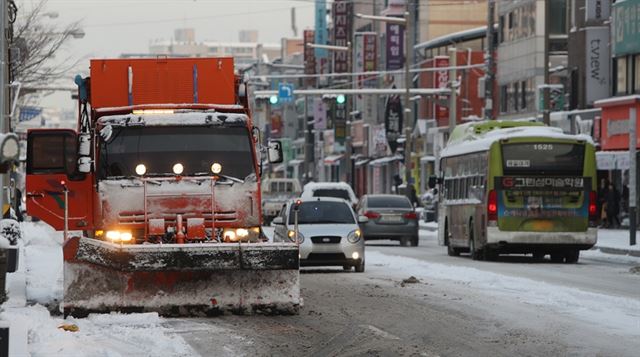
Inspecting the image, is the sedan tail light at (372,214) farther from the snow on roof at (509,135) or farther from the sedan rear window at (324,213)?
the sedan rear window at (324,213)

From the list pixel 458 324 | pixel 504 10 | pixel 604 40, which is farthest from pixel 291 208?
pixel 504 10

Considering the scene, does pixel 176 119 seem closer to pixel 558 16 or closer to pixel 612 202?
pixel 612 202

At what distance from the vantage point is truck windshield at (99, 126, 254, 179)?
21.0m

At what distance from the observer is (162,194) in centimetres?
2053

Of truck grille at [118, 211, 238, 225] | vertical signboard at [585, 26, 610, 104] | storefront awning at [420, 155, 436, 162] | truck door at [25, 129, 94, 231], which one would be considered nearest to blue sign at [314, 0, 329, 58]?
storefront awning at [420, 155, 436, 162]

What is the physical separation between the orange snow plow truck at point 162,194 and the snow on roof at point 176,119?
2 centimetres

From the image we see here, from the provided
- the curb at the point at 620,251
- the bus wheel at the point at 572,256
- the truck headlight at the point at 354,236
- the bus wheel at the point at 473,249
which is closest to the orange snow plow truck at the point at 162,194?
the truck headlight at the point at 354,236

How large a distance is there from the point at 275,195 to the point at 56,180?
49404mm

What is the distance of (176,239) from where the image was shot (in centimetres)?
2019

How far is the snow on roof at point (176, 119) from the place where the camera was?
2122 centimetres

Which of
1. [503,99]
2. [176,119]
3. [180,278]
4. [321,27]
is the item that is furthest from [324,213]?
[321,27]

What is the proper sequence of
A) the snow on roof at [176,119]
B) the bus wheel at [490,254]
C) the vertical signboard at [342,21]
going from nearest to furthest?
the snow on roof at [176,119] < the bus wheel at [490,254] < the vertical signboard at [342,21]

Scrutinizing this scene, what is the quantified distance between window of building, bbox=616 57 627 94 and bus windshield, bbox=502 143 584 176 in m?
26.2

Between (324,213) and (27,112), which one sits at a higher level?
(27,112)
